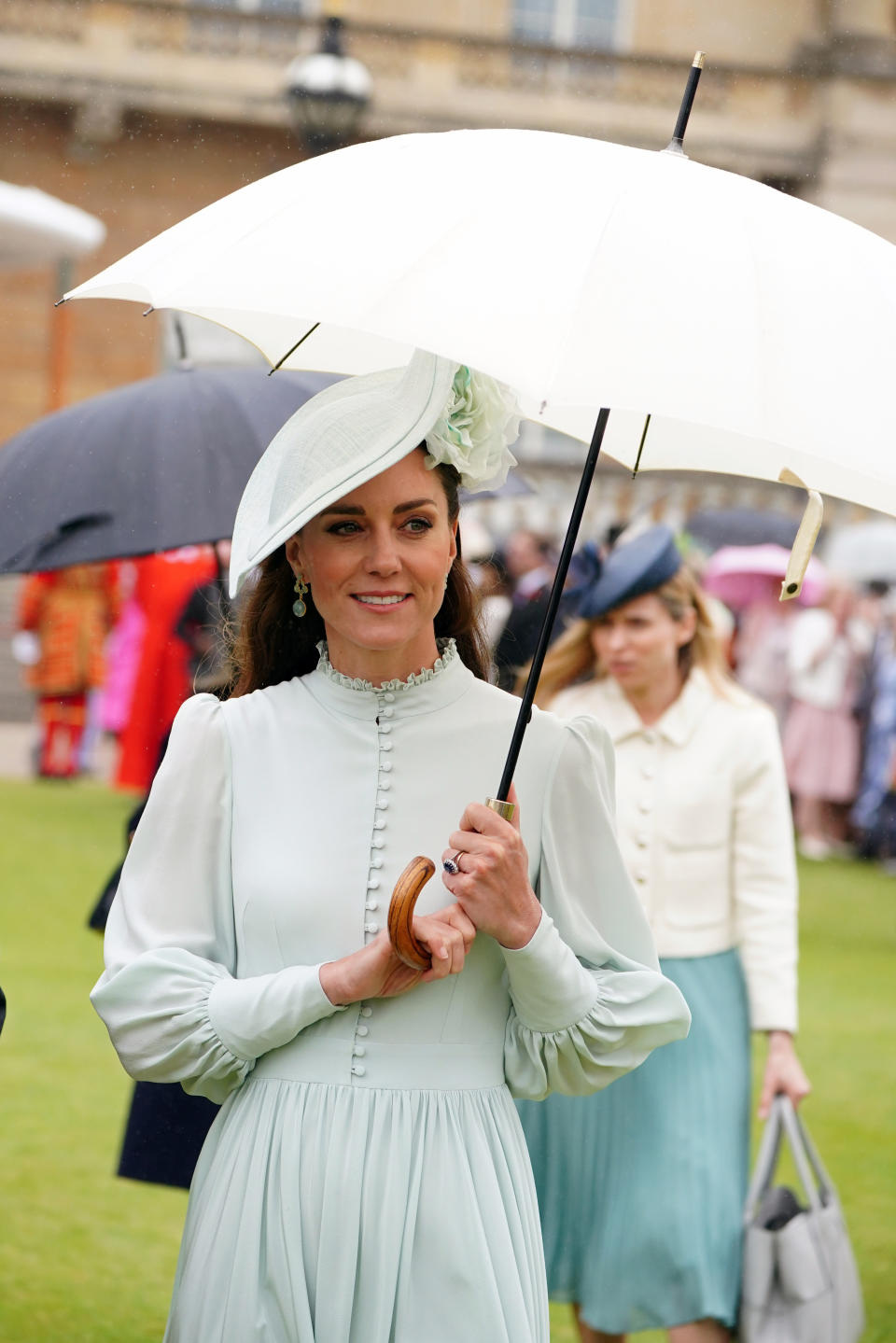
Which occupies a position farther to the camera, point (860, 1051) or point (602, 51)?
point (602, 51)

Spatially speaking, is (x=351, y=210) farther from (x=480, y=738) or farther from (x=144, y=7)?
(x=144, y=7)

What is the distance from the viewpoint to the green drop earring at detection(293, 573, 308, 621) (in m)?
2.76

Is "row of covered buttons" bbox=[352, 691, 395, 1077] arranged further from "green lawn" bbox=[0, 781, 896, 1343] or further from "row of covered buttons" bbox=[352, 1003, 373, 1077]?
"green lawn" bbox=[0, 781, 896, 1343]

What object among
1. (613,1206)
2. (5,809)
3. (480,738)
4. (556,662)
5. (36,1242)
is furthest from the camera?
(5,809)

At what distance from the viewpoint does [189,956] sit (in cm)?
260

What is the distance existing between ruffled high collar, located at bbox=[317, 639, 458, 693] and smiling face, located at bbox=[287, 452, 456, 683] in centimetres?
7

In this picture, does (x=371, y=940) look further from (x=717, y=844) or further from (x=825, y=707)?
(x=825, y=707)

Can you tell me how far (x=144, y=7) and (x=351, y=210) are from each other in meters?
26.3

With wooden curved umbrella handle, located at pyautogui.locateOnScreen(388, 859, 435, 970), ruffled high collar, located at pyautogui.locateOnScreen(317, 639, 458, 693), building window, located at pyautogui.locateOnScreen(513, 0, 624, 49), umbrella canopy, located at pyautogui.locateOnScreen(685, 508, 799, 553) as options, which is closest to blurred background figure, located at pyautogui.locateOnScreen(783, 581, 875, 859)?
umbrella canopy, located at pyautogui.locateOnScreen(685, 508, 799, 553)

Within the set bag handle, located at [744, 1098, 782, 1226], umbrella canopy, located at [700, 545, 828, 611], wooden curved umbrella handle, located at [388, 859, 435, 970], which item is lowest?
bag handle, located at [744, 1098, 782, 1226]

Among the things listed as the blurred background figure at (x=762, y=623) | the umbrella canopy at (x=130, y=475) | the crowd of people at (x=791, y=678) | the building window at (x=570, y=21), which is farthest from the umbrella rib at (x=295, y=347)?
the building window at (x=570, y=21)

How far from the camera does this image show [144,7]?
27078mm

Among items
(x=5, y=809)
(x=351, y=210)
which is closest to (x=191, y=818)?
(x=351, y=210)

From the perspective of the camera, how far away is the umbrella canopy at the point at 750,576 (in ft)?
45.1
